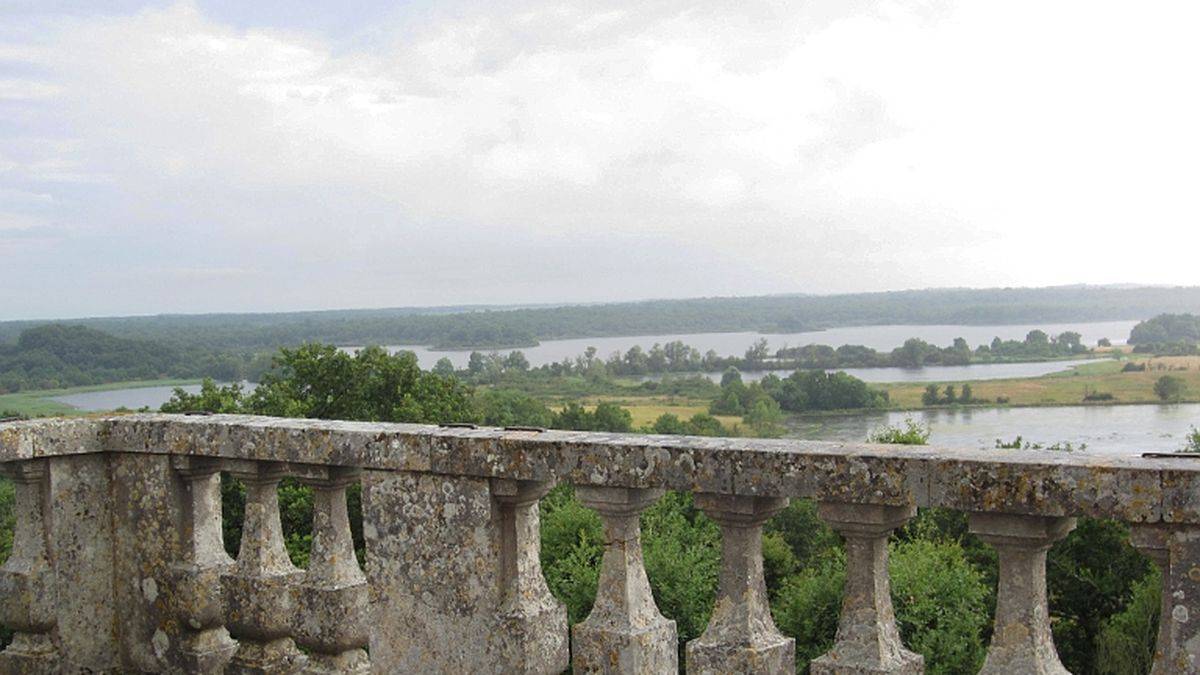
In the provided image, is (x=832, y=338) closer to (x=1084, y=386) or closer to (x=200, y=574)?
(x=1084, y=386)

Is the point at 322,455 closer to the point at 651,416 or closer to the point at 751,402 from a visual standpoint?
the point at 651,416

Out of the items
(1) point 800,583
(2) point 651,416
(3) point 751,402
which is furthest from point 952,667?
(3) point 751,402

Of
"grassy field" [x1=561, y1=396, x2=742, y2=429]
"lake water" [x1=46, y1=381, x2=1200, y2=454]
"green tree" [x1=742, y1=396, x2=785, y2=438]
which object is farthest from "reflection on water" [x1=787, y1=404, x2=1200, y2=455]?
"grassy field" [x1=561, y1=396, x2=742, y2=429]

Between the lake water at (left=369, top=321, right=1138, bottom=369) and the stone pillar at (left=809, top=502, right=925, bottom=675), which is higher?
the stone pillar at (left=809, top=502, right=925, bottom=675)

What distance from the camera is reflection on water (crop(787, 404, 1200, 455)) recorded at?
75125mm

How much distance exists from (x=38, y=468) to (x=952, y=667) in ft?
90.5

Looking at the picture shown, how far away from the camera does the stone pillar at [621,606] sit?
3980 millimetres

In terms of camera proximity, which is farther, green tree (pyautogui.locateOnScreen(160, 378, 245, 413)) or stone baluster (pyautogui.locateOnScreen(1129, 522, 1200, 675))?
green tree (pyautogui.locateOnScreen(160, 378, 245, 413))

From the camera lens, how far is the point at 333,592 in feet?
15.9

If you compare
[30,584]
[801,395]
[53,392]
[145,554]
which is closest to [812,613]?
[145,554]

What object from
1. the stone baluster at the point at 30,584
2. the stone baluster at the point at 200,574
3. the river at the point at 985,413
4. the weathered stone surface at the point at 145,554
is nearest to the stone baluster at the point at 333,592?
the stone baluster at the point at 200,574

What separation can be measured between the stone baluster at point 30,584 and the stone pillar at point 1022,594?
452cm

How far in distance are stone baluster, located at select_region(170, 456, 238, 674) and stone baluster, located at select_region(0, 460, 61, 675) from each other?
664 mm

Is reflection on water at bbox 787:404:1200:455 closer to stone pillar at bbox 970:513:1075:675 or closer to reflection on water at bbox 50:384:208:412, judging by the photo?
reflection on water at bbox 50:384:208:412
